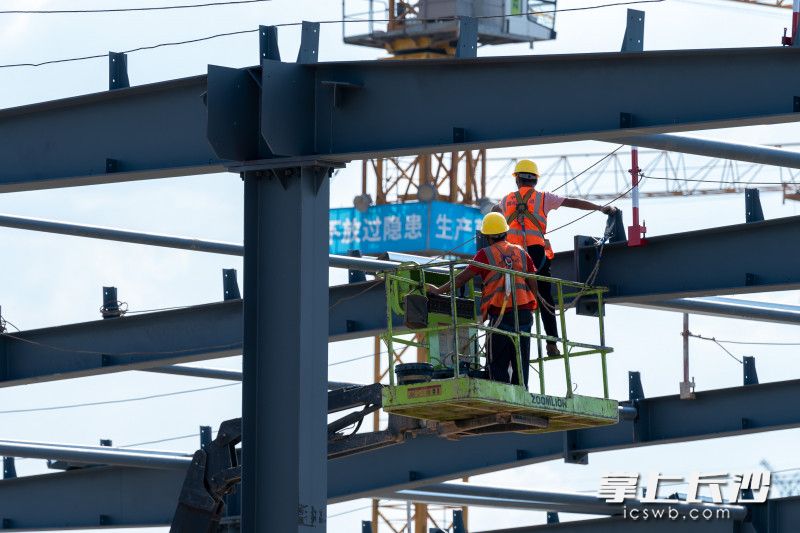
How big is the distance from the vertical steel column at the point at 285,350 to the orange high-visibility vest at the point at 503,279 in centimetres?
151

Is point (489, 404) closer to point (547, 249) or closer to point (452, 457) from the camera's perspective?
point (547, 249)

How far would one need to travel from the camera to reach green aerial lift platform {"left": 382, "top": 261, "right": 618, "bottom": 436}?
1694cm

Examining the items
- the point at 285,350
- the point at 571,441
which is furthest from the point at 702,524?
the point at 285,350

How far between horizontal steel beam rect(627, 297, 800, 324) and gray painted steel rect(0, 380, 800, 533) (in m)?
0.96

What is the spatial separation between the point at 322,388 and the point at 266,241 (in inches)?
57.5

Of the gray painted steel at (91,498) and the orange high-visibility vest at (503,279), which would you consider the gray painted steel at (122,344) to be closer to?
the gray painted steel at (91,498)

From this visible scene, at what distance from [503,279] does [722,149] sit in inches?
164

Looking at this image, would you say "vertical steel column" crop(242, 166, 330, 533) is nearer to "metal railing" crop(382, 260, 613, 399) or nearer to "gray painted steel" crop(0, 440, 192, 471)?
"metal railing" crop(382, 260, 613, 399)

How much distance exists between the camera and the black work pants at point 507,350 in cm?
1764

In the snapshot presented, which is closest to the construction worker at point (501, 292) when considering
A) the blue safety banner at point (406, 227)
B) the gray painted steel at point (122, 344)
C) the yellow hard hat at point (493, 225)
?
the yellow hard hat at point (493, 225)

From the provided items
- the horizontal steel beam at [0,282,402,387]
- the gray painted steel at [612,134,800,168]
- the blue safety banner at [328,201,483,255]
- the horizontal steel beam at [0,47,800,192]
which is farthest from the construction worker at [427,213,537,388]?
the blue safety banner at [328,201,483,255]

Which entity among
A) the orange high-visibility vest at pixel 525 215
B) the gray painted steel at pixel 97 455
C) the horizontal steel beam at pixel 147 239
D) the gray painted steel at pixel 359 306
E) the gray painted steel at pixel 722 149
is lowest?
the gray painted steel at pixel 97 455

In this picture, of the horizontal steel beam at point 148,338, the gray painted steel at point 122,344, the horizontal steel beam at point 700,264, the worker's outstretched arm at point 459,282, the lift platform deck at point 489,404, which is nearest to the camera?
the lift platform deck at point 489,404

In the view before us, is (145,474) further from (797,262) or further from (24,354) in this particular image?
(797,262)
